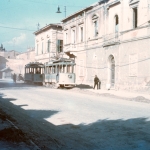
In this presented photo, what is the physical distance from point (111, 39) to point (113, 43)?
850 mm

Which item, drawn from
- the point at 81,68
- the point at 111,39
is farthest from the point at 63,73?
the point at 111,39

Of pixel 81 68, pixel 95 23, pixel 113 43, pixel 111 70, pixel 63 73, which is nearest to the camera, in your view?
pixel 113 43

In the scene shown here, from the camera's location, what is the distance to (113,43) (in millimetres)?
21781

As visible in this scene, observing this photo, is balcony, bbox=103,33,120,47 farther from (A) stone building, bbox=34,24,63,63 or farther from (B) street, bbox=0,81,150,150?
(B) street, bbox=0,81,150,150

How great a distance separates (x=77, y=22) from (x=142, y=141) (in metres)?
25.5

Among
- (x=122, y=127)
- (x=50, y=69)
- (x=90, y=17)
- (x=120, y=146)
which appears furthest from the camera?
(x=50, y=69)

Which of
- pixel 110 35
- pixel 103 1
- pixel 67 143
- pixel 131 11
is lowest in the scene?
pixel 67 143

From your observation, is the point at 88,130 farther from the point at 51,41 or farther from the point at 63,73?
the point at 51,41

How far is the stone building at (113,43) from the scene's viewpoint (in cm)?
1842

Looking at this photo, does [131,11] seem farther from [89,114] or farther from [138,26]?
[89,114]

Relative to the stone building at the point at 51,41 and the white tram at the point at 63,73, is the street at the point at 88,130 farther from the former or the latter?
the stone building at the point at 51,41

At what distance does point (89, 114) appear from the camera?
8750mm

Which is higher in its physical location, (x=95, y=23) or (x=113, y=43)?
(x=95, y=23)

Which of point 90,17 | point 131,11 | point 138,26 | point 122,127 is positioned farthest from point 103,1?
point 122,127
